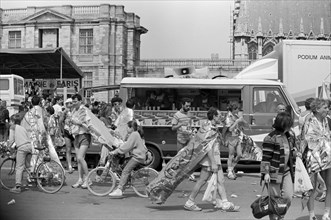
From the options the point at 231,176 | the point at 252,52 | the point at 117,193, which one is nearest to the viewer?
the point at 117,193

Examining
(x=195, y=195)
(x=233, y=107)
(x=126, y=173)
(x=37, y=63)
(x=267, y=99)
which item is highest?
(x=37, y=63)

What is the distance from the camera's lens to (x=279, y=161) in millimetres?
7551

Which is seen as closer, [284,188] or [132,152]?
[284,188]

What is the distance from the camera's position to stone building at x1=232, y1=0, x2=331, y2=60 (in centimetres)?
9125

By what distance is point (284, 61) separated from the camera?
55.2 feet

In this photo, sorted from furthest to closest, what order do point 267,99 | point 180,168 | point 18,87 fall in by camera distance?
point 18,87 → point 267,99 → point 180,168

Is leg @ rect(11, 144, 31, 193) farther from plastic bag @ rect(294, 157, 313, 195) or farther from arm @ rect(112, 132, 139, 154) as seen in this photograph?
plastic bag @ rect(294, 157, 313, 195)

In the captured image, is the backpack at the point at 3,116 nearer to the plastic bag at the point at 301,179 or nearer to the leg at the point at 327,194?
the leg at the point at 327,194

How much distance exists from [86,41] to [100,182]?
44323 mm

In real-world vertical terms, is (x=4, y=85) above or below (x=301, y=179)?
above

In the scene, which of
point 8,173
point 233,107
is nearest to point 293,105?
point 233,107

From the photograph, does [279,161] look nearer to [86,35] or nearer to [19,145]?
[19,145]

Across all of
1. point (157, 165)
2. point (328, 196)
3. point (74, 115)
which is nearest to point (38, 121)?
point (74, 115)

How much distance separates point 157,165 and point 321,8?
8625 cm
